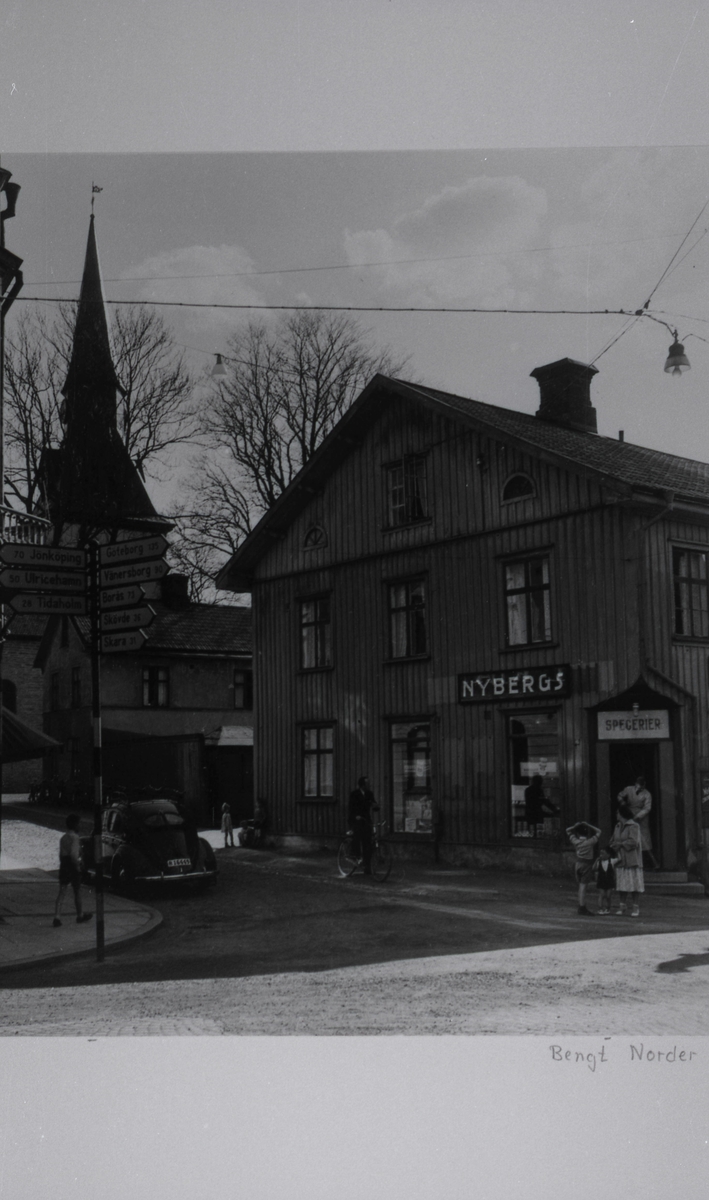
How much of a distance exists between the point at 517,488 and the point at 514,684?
0.96 meters

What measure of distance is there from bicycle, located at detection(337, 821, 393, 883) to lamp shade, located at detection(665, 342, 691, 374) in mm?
2619

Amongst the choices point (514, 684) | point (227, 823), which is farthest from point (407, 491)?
point (227, 823)

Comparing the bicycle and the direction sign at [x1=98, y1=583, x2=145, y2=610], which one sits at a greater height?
the direction sign at [x1=98, y1=583, x2=145, y2=610]

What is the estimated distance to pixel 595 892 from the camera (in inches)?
186

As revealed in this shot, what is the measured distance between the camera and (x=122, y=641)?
4.91 m

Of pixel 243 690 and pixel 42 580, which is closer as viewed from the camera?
pixel 42 580

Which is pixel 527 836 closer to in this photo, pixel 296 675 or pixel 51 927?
pixel 296 675

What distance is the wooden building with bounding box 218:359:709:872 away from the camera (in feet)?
15.7

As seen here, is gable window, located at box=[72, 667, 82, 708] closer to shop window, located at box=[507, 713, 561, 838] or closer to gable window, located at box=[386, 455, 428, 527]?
gable window, located at box=[386, 455, 428, 527]

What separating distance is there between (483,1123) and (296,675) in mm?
2139

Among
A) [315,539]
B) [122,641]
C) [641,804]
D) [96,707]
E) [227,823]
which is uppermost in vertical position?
[315,539]

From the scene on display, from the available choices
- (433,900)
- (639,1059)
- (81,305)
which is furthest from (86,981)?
(81,305)

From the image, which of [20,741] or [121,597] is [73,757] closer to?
[20,741]

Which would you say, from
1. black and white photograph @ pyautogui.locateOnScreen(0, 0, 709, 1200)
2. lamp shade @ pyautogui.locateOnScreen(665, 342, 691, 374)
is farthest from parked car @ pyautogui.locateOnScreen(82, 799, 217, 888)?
lamp shade @ pyautogui.locateOnScreen(665, 342, 691, 374)
